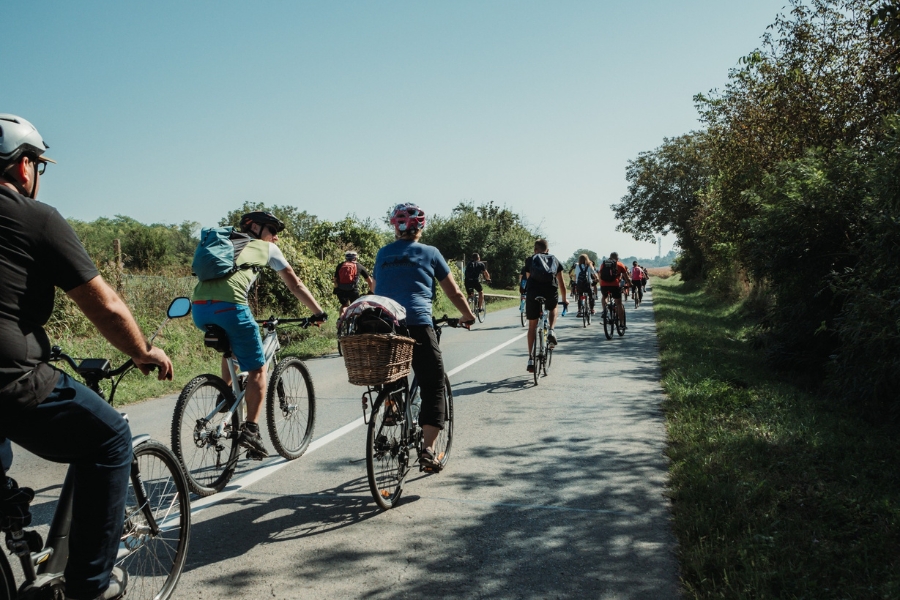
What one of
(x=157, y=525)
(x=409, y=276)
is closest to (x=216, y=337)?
(x=409, y=276)

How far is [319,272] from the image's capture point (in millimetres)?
16891

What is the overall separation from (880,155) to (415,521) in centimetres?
761

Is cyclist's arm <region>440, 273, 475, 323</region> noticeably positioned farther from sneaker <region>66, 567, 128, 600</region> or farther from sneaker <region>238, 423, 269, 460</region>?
sneaker <region>66, 567, 128, 600</region>

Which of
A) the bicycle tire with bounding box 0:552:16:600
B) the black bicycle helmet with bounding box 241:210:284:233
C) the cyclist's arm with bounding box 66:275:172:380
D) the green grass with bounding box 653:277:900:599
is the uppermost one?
the black bicycle helmet with bounding box 241:210:284:233

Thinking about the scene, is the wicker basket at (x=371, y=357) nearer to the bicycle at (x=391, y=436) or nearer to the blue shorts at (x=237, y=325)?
the bicycle at (x=391, y=436)

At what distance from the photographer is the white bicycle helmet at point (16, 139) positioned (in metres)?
2.35

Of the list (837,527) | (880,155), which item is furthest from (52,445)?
(880,155)

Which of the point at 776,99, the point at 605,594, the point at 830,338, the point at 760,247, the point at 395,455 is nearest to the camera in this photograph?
the point at 605,594

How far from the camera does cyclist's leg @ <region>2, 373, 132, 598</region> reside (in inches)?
93.7

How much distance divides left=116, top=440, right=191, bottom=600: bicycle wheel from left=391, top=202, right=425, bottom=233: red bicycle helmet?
7.75ft

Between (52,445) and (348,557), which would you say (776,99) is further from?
(52,445)

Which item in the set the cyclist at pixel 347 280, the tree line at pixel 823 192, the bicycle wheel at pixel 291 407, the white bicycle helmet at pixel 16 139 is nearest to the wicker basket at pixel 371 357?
the bicycle wheel at pixel 291 407

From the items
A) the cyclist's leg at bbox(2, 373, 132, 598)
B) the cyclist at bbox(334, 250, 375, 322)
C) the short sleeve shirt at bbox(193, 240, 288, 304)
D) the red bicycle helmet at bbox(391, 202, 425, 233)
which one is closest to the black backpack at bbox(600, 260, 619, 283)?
the cyclist at bbox(334, 250, 375, 322)

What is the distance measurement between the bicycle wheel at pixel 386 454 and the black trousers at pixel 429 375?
0.23m
